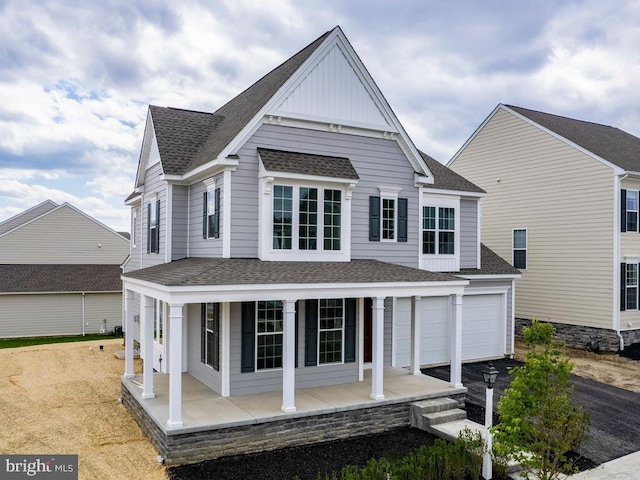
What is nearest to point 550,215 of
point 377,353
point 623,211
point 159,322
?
point 623,211

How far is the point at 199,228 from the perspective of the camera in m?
13.2

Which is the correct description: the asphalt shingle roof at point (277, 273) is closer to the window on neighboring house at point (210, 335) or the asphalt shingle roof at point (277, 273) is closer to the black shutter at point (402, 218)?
the window on neighboring house at point (210, 335)

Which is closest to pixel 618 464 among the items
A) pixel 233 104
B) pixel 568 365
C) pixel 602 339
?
pixel 568 365

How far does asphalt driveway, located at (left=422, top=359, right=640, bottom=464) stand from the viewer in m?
9.67

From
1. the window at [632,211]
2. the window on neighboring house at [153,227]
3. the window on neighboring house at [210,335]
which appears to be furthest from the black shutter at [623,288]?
the window on neighboring house at [153,227]

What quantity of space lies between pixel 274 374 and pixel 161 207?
628cm

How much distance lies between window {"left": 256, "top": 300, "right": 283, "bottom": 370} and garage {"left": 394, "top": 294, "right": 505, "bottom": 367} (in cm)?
486

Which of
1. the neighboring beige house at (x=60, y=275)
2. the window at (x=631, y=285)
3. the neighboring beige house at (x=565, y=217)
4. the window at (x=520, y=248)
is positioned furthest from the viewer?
the neighboring beige house at (x=60, y=275)

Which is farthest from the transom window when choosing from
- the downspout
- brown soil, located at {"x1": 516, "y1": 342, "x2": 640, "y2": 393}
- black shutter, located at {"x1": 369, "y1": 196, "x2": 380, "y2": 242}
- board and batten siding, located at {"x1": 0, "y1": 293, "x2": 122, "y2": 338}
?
board and batten siding, located at {"x1": 0, "y1": 293, "x2": 122, "y2": 338}

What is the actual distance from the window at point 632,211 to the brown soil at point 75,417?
18665mm

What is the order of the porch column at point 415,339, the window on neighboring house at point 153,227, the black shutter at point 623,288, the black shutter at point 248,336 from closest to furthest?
the black shutter at point 248,336 < the porch column at point 415,339 < the window on neighboring house at point 153,227 < the black shutter at point 623,288

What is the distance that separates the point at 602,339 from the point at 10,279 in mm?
29036

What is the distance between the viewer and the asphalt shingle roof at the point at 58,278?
2648cm

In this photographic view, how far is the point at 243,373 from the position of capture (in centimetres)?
1120
